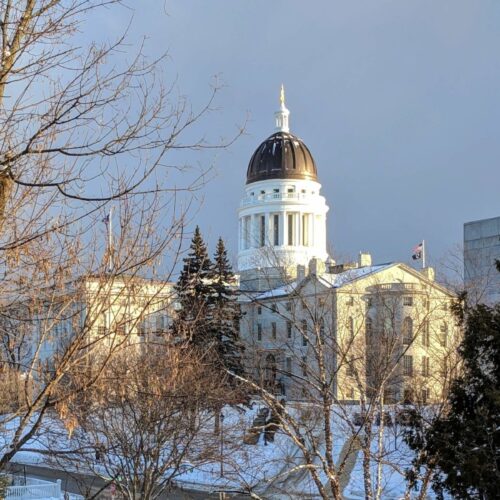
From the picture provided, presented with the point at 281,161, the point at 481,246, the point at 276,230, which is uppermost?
the point at 281,161

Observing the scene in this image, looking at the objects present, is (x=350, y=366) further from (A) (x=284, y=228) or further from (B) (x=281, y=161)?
(B) (x=281, y=161)

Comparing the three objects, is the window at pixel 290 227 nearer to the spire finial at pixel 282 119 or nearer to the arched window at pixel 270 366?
the spire finial at pixel 282 119

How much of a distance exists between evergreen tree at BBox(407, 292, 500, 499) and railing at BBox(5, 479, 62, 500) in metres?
14.8

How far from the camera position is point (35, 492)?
25.0m

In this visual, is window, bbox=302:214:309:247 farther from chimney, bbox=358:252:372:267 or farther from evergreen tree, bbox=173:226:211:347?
evergreen tree, bbox=173:226:211:347

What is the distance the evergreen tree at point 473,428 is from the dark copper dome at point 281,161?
92.9m

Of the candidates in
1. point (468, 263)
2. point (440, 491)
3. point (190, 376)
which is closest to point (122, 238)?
point (440, 491)

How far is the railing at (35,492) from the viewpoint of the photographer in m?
24.4

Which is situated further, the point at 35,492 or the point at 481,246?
the point at 481,246

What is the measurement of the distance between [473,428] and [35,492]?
666 inches

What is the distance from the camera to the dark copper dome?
106 meters

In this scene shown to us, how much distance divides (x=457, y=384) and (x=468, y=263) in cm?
2378

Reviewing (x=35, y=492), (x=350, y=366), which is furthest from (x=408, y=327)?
(x=35, y=492)

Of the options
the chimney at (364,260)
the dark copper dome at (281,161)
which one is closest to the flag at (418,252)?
the chimney at (364,260)
